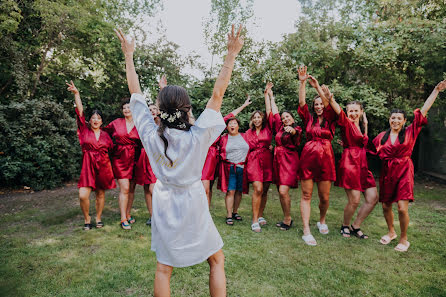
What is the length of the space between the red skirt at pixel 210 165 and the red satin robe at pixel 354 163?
2.38m

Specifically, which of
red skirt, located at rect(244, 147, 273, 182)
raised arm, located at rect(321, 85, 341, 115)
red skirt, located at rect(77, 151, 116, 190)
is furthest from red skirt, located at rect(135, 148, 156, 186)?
raised arm, located at rect(321, 85, 341, 115)

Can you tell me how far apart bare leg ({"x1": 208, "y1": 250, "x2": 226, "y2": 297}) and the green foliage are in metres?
8.17

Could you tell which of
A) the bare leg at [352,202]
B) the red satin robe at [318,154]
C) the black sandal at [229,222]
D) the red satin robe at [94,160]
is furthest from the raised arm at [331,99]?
the red satin robe at [94,160]

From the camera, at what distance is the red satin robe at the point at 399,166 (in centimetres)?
437


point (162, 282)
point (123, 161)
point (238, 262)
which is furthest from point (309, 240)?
point (123, 161)

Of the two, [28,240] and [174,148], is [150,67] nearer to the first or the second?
[28,240]

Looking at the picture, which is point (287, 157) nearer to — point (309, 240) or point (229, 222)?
point (309, 240)

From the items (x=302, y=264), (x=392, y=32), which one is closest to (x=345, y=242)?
(x=302, y=264)

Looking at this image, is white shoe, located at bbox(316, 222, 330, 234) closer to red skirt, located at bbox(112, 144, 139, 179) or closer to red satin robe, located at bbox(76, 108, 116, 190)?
red skirt, located at bbox(112, 144, 139, 179)

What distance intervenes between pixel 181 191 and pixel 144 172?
10.7 ft

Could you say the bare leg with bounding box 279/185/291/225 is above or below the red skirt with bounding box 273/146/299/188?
below

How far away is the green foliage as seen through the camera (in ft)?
27.3

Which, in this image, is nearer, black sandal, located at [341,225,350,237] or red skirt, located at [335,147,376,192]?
red skirt, located at [335,147,376,192]

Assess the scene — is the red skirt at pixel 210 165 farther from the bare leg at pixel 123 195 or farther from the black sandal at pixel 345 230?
the black sandal at pixel 345 230
